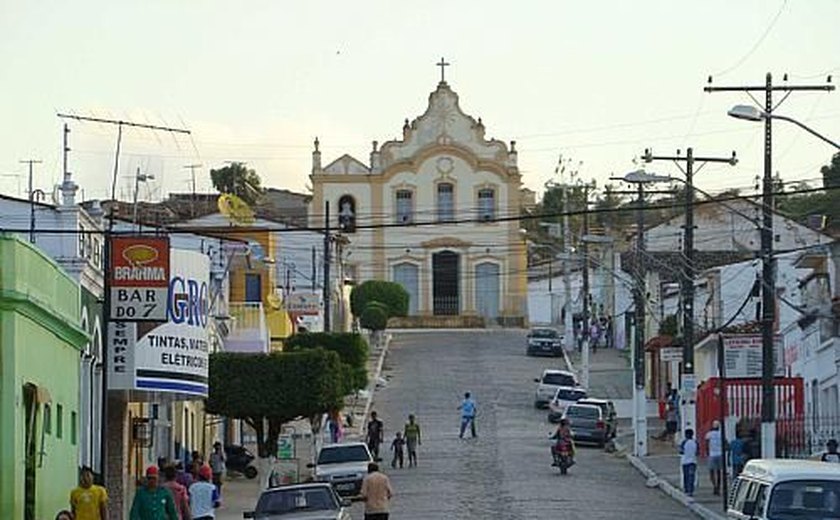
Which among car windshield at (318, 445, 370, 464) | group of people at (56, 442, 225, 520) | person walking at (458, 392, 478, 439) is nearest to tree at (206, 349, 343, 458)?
car windshield at (318, 445, 370, 464)

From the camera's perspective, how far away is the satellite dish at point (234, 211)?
82863 millimetres

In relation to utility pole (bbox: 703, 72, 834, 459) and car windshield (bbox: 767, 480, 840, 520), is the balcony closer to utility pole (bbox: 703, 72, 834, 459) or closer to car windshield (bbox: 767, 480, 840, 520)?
utility pole (bbox: 703, 72, 834, 459)

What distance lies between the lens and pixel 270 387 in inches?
2004

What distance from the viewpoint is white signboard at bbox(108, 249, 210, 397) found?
128 ft

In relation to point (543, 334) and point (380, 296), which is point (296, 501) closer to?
point (543, 334)

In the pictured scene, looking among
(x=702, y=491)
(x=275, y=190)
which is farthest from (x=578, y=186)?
(x=702, y=491)

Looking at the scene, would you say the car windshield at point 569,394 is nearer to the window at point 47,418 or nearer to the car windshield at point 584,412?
the car windshield at point 584,412

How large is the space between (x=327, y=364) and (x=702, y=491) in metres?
10.3

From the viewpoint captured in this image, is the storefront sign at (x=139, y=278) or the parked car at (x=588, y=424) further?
the parked car at (x=588, y=424)

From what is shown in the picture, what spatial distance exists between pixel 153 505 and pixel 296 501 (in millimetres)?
5535

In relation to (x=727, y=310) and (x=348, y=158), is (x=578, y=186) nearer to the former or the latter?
(x=348, y=158)

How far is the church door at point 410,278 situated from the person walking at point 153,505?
88.2 metres

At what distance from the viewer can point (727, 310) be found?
3029 inches

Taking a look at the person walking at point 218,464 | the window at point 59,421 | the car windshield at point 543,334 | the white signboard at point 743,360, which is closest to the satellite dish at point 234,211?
the car windshield at point 543,334
